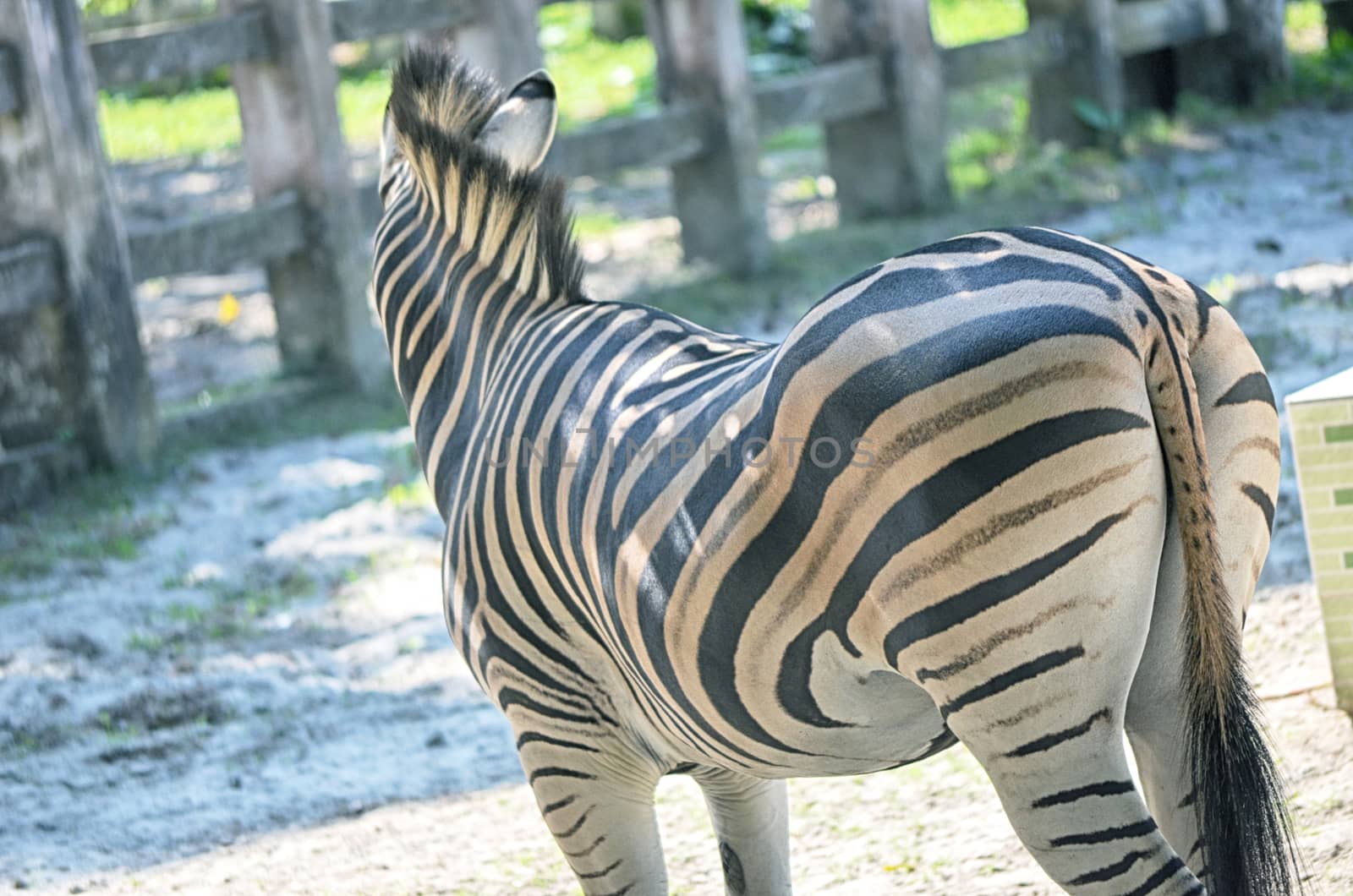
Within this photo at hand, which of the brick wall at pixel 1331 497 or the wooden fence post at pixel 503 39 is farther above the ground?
the wooden fence post at pixel 503 39

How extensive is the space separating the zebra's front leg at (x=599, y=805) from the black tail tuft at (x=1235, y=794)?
36.7 inches

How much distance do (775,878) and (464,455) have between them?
97 cm

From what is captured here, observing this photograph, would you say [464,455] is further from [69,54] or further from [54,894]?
[69,54]

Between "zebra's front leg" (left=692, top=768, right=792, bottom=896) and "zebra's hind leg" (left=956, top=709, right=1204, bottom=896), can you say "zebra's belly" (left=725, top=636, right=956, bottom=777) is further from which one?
"zebra's front leg" (left=692, top=768, right=792, bottom=896)

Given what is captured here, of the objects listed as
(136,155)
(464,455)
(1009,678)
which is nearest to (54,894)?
(464,455)

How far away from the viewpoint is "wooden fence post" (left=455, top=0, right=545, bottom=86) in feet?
24.5

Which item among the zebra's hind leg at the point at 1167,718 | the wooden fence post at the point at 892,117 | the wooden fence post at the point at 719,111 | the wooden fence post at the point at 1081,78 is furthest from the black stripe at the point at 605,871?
the wooden fence post at the point at 1081,78

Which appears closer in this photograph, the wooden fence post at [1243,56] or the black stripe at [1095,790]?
the black stripe at [1095,790]

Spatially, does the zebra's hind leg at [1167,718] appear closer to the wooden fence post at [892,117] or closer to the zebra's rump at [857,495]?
the zebra's rump at [857,495]

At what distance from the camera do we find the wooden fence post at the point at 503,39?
24.5 ft

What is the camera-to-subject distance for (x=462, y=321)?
2891 mm

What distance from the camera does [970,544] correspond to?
1.67 m

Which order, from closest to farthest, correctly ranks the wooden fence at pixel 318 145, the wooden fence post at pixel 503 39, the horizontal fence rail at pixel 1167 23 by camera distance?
1. the wooden fence at pixel 318 145
2. the wooden fence post at pixel 503 39
3. the horizontal fence rail at pixel 1167 23

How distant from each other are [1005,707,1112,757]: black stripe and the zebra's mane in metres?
1.36
